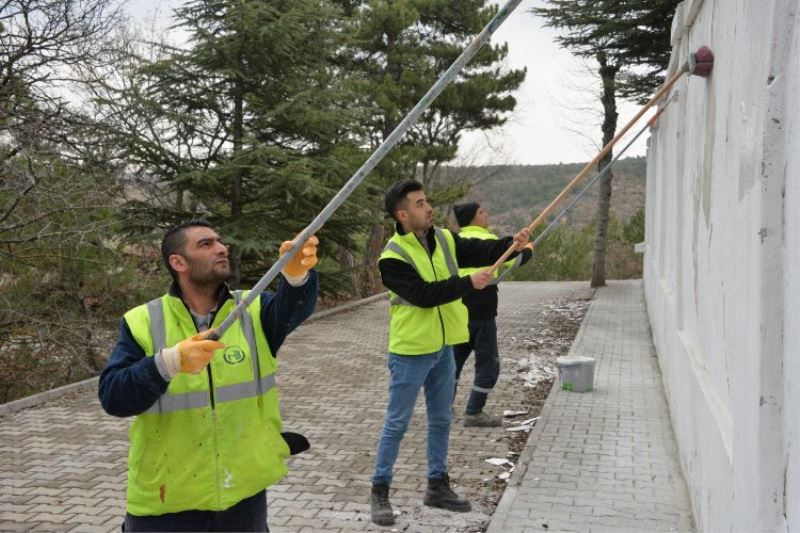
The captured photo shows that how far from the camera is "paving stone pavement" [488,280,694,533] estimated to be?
181 inches

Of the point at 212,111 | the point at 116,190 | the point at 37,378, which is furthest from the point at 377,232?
the point at 37,378

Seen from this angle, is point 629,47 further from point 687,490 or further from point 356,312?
point 687,490

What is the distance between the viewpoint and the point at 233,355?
2.76 m

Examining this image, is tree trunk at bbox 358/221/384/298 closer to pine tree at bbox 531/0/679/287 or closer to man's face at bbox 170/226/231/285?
pine tree at bbox 531/0/679/287

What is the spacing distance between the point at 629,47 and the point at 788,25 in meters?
13.0

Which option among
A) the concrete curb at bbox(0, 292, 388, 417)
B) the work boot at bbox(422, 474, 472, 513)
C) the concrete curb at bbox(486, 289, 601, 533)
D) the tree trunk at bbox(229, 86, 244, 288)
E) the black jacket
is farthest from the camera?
the tree trunk at bbox(229, 86, 244, 288)

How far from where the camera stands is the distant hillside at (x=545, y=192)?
61.6 meters

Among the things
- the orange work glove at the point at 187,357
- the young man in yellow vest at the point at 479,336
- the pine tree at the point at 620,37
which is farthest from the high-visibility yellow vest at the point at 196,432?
the pine tree at the point at 620,37

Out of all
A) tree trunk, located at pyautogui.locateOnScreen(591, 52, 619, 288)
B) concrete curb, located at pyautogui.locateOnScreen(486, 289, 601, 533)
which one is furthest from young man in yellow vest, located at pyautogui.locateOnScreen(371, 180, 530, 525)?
tree trunk, located at pyautogui.locateOnScreen(591, 52, 619, 288)

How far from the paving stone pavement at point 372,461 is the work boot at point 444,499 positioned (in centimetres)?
7

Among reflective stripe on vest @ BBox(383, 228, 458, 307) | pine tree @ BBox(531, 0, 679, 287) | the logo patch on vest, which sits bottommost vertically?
the logo patch on vest

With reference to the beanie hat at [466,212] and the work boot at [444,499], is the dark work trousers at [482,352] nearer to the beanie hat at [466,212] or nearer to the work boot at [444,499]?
the beanie hat at [466,212]

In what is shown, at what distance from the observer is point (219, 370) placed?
2734 millimetres

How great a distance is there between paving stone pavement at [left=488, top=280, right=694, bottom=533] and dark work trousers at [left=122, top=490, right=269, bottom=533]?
2063 mm
